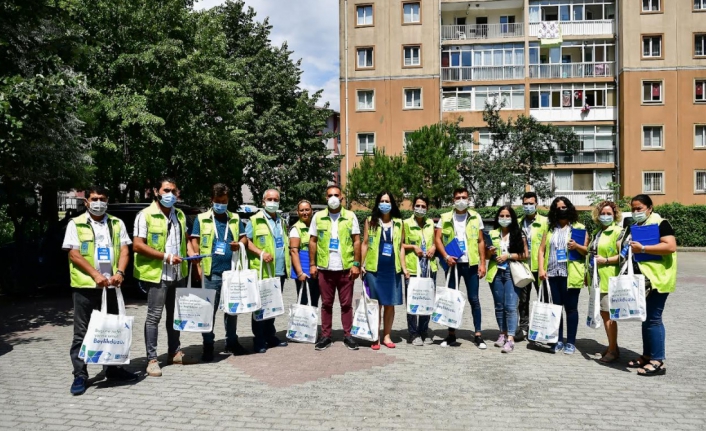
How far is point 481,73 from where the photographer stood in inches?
1592

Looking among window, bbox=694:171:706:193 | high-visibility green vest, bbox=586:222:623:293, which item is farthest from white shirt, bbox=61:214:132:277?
window, bbox=694:171:706:193

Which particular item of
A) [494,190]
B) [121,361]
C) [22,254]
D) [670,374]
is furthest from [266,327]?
[494,190]

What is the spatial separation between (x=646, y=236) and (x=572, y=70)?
36332 millimetres

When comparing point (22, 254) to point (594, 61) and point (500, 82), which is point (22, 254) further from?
point (594, 61)

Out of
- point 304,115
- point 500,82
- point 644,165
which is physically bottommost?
point 644,165

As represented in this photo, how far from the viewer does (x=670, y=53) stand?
125 feet

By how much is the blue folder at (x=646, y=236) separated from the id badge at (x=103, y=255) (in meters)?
5.77

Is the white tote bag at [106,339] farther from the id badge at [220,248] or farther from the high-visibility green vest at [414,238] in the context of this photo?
the high-visibility green vest at [414,238]

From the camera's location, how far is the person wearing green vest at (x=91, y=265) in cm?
616

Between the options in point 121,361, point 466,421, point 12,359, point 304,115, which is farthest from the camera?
point 304,115

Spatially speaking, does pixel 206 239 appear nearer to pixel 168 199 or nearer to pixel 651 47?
pixel 168 199

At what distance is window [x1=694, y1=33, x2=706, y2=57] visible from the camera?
125 feet

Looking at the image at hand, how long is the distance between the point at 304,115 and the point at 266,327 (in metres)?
29.2

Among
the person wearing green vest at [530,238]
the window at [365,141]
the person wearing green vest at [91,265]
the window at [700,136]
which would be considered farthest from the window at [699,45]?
the person wearing green vest at [91,265]
